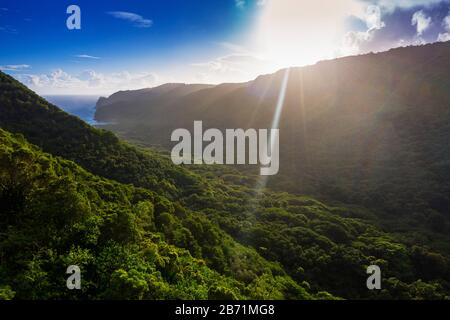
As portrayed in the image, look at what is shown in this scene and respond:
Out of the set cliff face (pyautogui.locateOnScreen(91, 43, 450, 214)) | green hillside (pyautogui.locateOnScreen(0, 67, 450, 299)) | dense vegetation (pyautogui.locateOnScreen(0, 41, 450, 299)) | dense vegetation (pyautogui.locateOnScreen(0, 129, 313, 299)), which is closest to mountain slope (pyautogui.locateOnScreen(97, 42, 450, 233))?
cliff face (pyautogui.locateOnScreen(91, 43, 450, 214))

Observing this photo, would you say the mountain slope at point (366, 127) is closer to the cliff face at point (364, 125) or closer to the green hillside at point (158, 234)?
the cliff face at point (364, 125)

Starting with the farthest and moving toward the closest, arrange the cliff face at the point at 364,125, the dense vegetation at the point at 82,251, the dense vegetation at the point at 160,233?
1. the cliff face at the point at 364,125
2. the dense vegetation at the point at 160,233
3. the dense vegetation at the point at 82,251

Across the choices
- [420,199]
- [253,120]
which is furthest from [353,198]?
[253,120]

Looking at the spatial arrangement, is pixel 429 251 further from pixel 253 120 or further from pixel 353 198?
pixel 253 120

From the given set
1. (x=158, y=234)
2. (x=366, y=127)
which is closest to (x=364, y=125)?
(x=366, y=127)

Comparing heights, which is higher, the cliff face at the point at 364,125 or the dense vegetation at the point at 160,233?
the cliff face at the point at 364,125

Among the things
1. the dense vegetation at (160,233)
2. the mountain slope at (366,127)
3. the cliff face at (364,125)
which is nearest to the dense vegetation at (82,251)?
the dense vegetation at (160,233)

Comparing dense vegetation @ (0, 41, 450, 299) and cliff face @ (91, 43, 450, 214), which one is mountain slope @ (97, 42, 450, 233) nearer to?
cliff face @ (91, 43, 450, 214)

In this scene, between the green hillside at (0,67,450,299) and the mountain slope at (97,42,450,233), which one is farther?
the mountain slope at (97,42,450,233)
